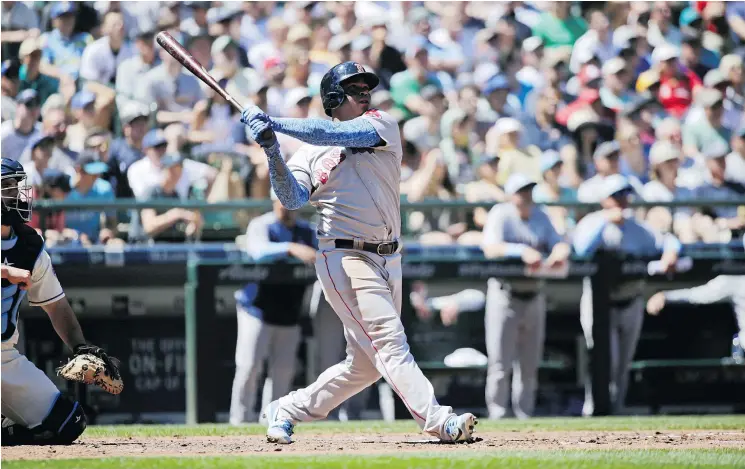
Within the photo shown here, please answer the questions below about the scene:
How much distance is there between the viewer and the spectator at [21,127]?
34.9 ft

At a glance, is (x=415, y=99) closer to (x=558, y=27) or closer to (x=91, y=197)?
(x=558, y=27)

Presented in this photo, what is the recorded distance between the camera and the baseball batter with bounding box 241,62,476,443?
6.11m

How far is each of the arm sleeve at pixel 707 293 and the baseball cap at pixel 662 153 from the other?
152 centimetres

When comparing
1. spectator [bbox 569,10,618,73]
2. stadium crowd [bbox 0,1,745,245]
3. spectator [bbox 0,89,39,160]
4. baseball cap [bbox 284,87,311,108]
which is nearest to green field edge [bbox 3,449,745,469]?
stadium crowd [bbox 0,1,745,245]

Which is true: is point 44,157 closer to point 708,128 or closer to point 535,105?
point 535,105

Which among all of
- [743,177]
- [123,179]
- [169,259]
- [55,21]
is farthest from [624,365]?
[55,21]

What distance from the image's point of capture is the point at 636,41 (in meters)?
14.0

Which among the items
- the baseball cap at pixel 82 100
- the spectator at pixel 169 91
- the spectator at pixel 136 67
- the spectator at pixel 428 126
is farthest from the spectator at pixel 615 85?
the baseball cap at pixel 82 100

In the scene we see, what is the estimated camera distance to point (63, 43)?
1212 cm

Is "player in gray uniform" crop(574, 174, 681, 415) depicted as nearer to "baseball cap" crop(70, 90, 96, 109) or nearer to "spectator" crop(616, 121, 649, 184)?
"spectator" crop(616, 121, 649, 184)

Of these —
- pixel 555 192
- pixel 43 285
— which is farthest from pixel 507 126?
pixel 43 285

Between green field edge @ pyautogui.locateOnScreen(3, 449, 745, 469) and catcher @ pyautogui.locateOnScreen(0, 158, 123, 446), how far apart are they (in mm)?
788

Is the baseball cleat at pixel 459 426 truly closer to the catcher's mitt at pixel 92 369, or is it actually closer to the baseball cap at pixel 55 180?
the catcher's mitt at pixel 92 369

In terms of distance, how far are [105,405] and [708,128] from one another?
682cm
